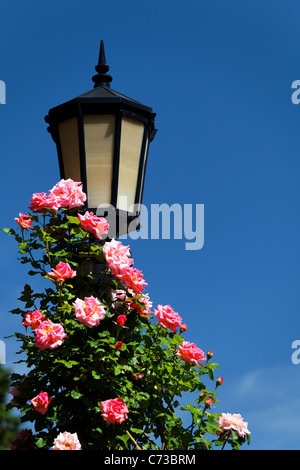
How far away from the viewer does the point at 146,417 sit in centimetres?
347

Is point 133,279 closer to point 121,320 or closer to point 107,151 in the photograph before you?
point 121,320

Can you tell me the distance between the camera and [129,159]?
12.8 ft

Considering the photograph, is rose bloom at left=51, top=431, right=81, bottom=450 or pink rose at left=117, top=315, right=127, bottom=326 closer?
rose bloom at left=51, top=431, right=81, bottom=450

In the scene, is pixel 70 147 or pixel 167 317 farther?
pixel 70 147

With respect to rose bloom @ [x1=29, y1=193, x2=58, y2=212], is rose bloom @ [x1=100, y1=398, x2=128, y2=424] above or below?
below

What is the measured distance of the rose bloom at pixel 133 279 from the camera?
3.41 m

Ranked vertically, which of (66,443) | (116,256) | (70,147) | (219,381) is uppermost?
(70,147)

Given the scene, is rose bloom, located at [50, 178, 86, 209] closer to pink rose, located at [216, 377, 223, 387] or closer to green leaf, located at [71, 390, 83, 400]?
green leaf, located at [71, 390, 83, 400]

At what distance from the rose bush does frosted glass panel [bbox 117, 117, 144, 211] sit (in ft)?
0.97

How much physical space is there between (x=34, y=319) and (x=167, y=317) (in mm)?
830

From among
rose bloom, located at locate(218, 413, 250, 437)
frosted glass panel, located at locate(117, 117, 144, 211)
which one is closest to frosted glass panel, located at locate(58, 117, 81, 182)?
frosted glass panel, located at locate(117, 117, 144, 211)

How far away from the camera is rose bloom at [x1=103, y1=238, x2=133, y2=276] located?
3389 millimetres

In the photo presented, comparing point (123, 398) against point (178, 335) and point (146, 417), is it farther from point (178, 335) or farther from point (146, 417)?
point (178, 335)

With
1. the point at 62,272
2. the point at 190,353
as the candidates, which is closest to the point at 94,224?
the point at 62,272
